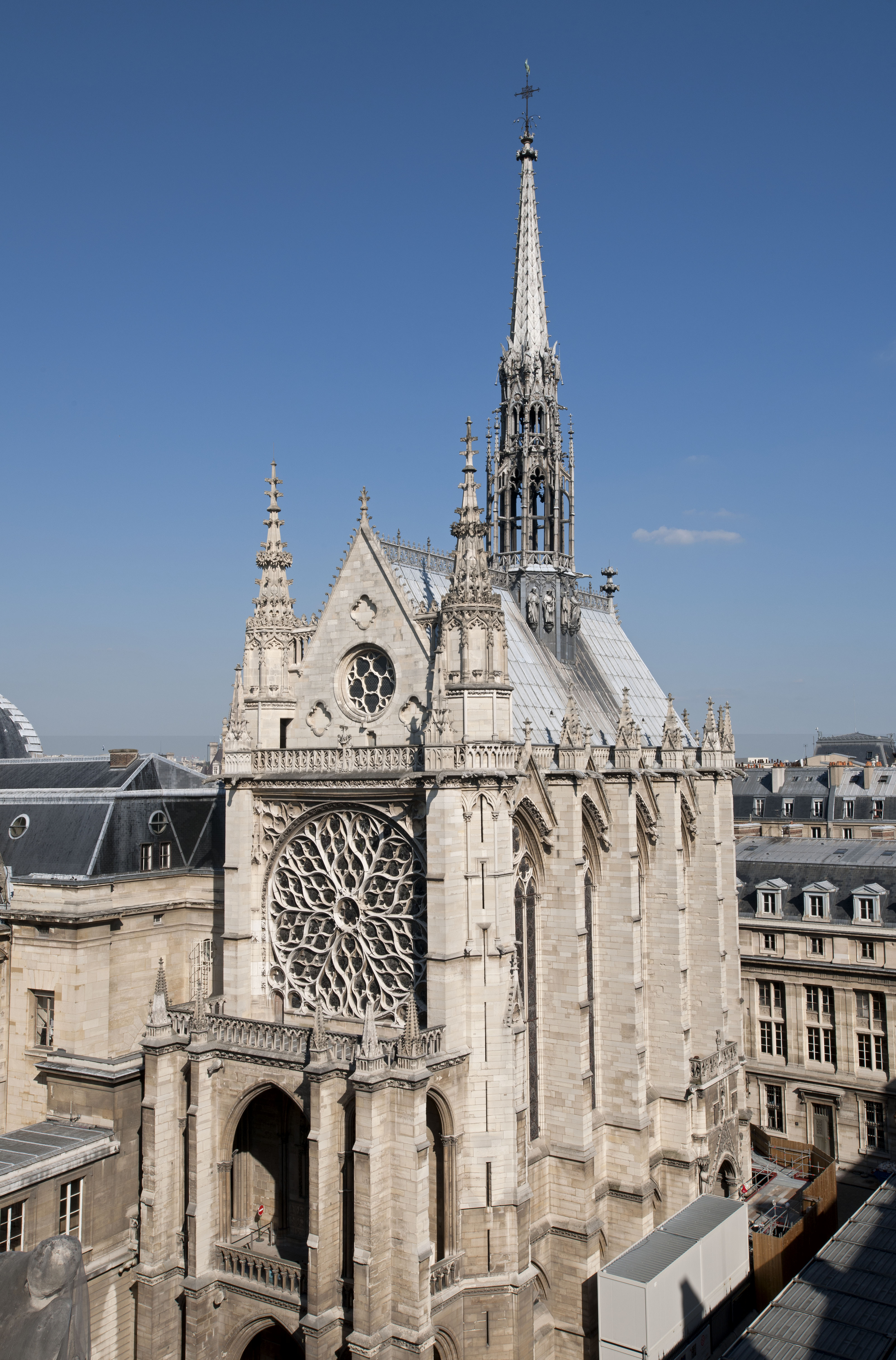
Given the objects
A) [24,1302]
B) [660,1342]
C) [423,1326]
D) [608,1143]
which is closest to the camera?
[24,1302]

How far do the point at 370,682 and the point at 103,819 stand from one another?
1050 centimetres

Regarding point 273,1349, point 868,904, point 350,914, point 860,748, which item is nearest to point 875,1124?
point 868,904

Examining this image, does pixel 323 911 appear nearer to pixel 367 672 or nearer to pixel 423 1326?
pixel 367 672

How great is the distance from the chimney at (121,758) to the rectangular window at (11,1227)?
1746 centimetres

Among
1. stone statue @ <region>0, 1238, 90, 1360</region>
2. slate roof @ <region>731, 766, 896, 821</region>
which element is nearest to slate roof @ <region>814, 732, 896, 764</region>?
slate roof @ <region>731, 766, 896, 821</region>

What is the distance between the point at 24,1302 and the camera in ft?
32.4

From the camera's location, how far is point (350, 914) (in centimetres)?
3180

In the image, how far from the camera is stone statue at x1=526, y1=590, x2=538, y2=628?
136 ft

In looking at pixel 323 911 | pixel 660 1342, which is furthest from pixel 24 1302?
pixel 660 1342

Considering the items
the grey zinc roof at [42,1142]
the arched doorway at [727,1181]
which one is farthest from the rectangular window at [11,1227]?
the arched doorway at [727,1181]

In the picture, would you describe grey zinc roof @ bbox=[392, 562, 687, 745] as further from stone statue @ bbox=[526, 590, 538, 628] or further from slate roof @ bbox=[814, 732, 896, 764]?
slate roof @ bbox=[814, 732, 896, 764]

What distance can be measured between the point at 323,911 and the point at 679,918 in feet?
45.4

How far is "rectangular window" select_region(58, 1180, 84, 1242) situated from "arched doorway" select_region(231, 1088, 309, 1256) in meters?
4.14

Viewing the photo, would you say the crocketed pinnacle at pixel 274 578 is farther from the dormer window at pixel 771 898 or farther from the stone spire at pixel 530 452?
the dormer window at pixel 771 898
